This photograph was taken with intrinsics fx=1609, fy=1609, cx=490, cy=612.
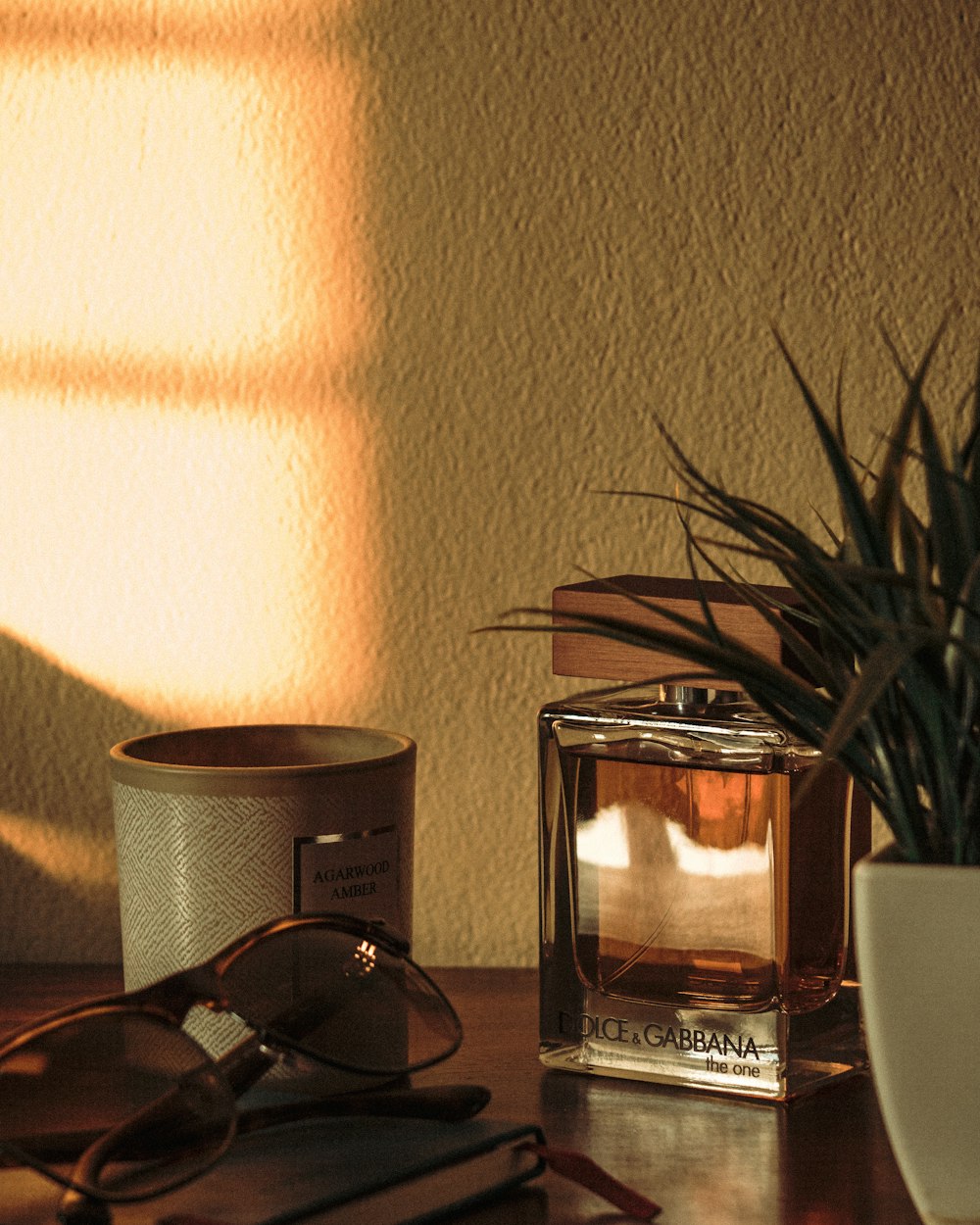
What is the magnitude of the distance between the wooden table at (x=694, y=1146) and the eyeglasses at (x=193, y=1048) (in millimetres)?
35

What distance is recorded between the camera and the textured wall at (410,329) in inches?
28.4

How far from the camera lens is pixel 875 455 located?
731 mm

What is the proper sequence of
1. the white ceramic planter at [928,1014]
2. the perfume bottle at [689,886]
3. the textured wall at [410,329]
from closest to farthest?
the white ceramic planter at [928,1014] < the perfume bottle at [689,886] < the textured wall at [410,329]

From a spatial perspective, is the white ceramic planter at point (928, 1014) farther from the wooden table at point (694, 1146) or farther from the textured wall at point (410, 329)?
the textured wall at point (410, 329)

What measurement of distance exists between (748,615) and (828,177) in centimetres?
25

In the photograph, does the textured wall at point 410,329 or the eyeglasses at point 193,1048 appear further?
the textured wall at point 410,329

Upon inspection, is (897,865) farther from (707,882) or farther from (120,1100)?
(120,1100)

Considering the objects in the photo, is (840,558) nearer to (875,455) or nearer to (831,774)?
(831,774)

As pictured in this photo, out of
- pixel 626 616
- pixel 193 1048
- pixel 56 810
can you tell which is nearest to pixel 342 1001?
pixel 193 1048

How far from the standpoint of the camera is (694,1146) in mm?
537

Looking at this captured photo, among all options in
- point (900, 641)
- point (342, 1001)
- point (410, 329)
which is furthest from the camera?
point (410, 329)

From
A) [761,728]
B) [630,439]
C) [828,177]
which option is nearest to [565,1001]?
[761,728]

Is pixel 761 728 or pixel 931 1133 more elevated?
pixel 761 728

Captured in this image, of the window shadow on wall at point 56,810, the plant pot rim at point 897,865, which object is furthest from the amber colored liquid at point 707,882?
the window shadow on wall at point 56,810
